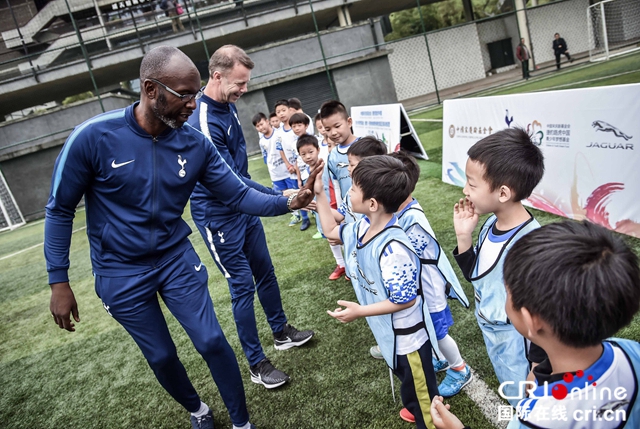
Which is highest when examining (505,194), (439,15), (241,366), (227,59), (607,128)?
(439,15)

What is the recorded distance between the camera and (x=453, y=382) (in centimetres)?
256

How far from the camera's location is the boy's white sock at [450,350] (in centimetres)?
246

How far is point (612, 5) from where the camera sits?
20406mm

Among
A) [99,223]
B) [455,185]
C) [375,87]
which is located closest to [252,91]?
[375,87]

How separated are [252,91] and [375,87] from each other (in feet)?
16.0

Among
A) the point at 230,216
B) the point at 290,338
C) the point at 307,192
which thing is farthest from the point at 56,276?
the point at 290,338

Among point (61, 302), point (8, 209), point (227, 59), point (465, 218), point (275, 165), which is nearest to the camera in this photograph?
point (465, 218)

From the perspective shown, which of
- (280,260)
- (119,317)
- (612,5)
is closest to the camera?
(119,317)

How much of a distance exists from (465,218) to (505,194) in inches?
8.6

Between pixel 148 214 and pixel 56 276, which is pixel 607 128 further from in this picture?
pixel 56 276

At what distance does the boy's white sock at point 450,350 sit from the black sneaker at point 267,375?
3.74 feet

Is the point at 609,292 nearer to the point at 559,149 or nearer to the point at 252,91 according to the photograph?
the point at 559,149

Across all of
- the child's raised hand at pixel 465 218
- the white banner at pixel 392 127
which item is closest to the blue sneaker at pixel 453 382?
the child's raised hand at pixel 465 218
